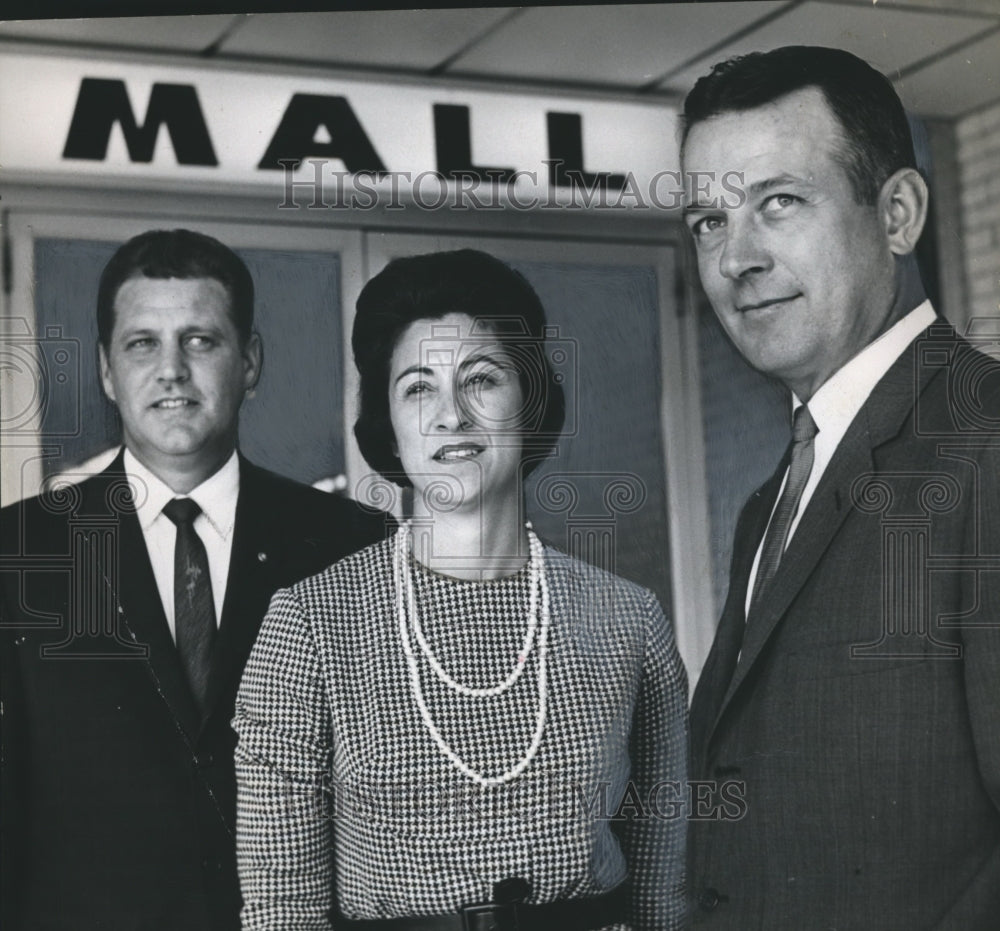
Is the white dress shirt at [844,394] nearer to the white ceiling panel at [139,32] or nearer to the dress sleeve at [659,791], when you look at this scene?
the dress sleeve at [659,791]

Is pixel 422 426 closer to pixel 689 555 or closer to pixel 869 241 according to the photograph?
pixel 689 555

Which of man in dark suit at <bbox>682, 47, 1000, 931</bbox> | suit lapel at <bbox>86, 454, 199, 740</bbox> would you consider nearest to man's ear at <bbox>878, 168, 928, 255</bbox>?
man in dark suit at <bbox>682, 47, 1000, 931</bbox>

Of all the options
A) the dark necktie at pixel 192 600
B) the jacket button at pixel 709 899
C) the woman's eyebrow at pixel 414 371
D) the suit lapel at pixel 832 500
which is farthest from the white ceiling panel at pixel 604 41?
the jacket button at pixel 709 899

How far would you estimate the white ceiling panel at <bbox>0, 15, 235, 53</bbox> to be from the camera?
286 centimetres

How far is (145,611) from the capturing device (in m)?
2.77

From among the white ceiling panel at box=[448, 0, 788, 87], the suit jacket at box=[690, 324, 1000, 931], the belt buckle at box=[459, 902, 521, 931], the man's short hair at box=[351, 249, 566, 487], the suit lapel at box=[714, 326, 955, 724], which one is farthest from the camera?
the white ceiling panel at box=[448, 0, 788, 87]

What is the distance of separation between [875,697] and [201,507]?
4.77 ft

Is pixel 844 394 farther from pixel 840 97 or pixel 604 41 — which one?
pixel 604 41

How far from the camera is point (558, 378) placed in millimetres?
2789

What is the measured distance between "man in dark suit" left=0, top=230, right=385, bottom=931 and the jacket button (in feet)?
3.25

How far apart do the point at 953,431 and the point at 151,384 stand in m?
1.69

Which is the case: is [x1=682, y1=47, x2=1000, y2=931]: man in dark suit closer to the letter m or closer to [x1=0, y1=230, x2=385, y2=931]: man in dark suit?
[x1=0, y1=230, x2=385, y2=931]: man in dark suit

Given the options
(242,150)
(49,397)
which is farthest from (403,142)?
(49,397)

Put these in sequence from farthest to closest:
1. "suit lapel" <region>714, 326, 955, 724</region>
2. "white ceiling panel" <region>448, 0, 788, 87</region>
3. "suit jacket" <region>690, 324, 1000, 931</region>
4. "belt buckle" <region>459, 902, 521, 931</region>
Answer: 1. "white ceiling panel" <region>448, 0, 788, 87</region>
2. "suit lapel" <region>714, 326, 955, 724</region>
3. "suit jacket" <region>690, 324, 1000, 931</region>
4. "belt buckle" <region>459, 902, 521, 931</region>
